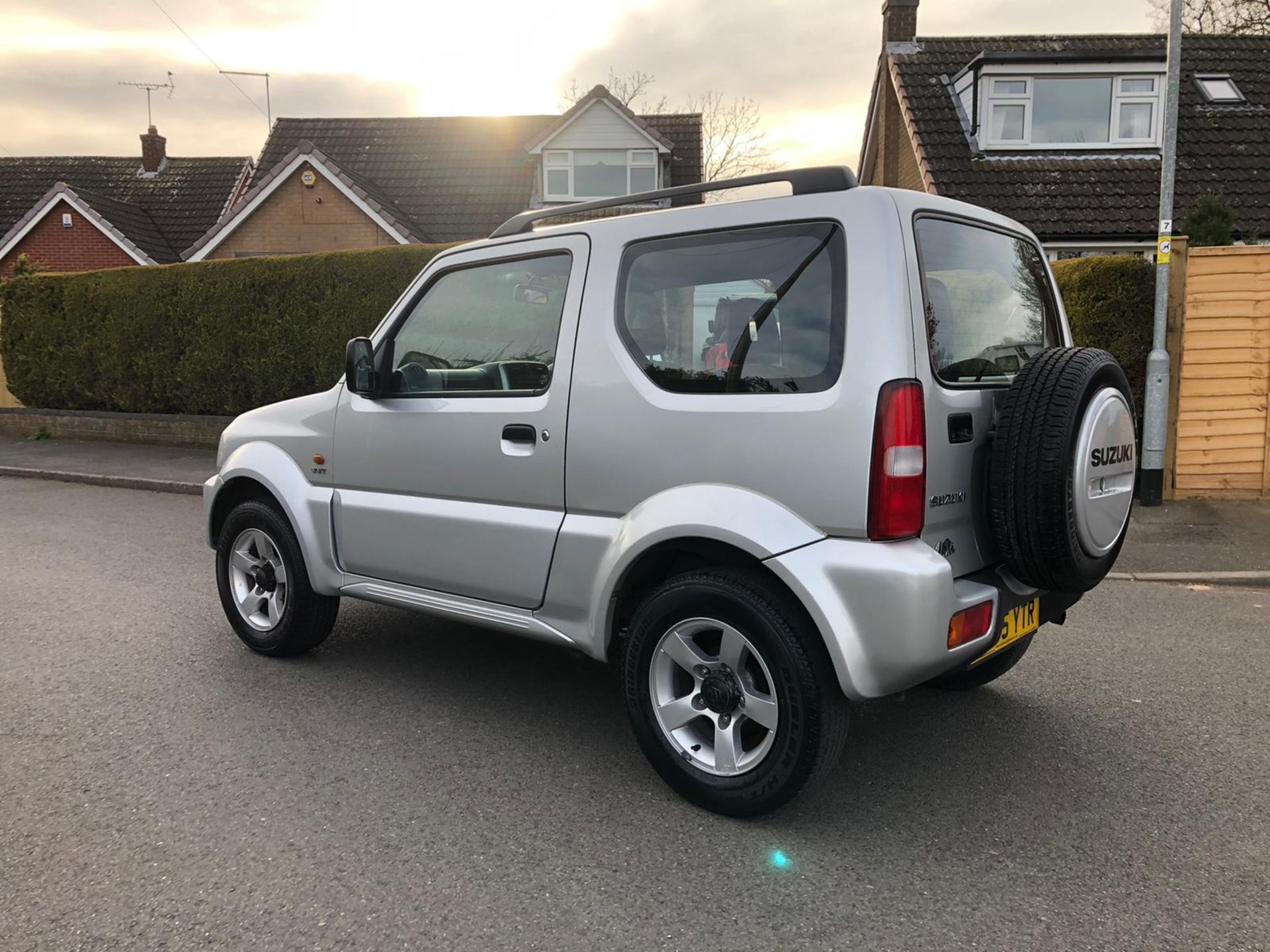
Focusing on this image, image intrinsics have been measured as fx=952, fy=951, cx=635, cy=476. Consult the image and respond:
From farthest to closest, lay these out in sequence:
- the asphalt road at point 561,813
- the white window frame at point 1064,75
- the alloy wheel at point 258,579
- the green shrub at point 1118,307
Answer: the white window frame at point 1064,75
the green shrub at point 1118,307
the alloy wheel at point 258,579
the asphalt road at point 561,813

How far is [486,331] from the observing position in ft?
12.8

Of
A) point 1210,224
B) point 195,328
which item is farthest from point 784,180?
point 1210,224

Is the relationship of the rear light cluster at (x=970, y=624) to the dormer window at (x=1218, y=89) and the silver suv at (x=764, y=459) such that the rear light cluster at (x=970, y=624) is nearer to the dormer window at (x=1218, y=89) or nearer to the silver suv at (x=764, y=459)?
the silver suv at (x=764, y=459)

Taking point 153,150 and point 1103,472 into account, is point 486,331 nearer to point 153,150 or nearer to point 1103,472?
point 1103,472

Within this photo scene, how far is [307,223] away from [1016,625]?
22057 mm

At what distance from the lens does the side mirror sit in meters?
4.04

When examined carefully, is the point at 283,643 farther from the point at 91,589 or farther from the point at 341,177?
the point at 341,177

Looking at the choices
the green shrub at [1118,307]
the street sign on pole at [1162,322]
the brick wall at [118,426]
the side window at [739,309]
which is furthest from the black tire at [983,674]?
the brick wall at [118,426]

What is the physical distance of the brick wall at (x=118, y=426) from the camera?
13.6 metres

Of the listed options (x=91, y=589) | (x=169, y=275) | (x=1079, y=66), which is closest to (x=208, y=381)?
(x=169, y=275)

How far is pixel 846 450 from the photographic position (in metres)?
2.79

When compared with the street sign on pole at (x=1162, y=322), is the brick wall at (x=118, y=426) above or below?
below

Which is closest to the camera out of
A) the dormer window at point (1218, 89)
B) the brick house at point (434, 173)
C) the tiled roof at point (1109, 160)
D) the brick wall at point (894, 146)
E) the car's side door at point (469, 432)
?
the car's side door at point (469, 432)

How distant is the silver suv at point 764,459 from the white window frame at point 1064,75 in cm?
1734
